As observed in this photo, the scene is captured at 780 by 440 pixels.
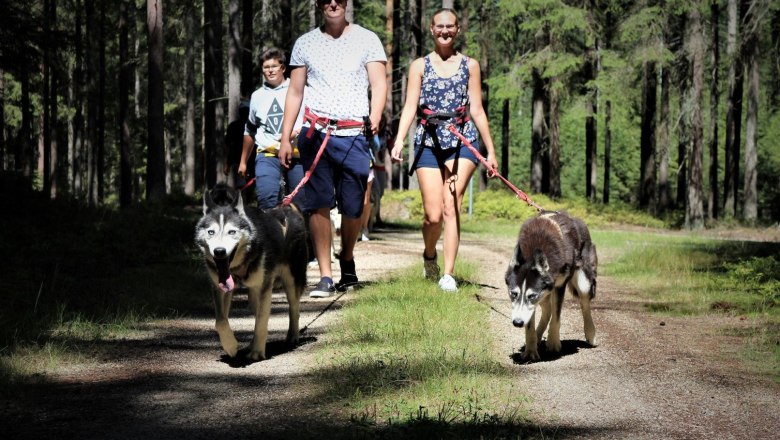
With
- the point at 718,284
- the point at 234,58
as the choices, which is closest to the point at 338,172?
the point at 718,284

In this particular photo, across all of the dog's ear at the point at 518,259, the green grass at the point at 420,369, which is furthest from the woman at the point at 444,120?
the dog's ear at the point at 518,259

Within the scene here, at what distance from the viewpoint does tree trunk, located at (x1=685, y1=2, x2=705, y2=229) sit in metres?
26.3

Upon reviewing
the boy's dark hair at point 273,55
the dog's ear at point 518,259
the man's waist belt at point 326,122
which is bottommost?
the dog's ear at point 518,259

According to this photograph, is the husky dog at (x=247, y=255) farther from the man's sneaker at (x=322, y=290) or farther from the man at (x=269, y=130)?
the man at (x=269, y=130)

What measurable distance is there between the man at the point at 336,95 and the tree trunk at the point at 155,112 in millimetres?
15136

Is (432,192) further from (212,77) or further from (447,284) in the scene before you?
(212,77)

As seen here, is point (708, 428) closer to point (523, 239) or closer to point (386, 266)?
point (523, 239)

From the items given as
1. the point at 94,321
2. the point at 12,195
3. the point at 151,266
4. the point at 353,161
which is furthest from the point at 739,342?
the point at 12,195

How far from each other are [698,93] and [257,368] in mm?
23048

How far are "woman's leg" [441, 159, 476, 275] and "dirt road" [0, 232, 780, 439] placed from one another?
1.59 meters

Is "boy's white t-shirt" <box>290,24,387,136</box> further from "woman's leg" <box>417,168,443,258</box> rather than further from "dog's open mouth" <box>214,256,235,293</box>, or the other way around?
"dog's open mouth" <box>214,256,235,293</box>

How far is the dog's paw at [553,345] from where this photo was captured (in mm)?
6703

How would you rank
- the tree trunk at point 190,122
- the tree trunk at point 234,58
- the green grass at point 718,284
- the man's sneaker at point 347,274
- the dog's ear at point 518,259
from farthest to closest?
the tree trunk at point 190,122 < the tree trunk at point 234,58 < the man's sneaker at point 347,274 < the green grass at point 718,284 < the dog's ear at point 518,259

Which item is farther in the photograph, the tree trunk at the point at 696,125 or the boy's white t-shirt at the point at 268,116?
the tree trunk at the point at 696,125
